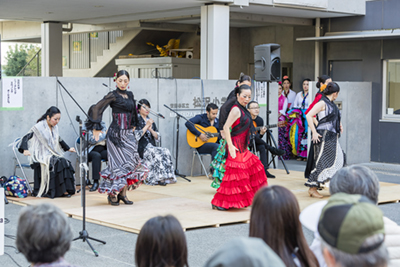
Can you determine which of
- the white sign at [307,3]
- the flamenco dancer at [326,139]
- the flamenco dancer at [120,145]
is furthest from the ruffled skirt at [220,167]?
the white sign at [307,3]

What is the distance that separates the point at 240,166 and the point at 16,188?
3063 millimetres

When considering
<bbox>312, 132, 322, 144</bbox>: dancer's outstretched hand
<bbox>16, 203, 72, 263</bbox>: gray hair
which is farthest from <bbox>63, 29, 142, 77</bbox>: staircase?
<bbox>16, 203, 72, 263</bbox>: gray hair

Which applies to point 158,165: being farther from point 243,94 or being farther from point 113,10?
point 113,10

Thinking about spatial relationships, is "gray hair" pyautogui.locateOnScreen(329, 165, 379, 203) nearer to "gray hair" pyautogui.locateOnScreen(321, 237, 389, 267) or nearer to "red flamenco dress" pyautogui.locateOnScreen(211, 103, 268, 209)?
"gray hair" pyautogui.locateOnScreen(321, 237, 389, 267)

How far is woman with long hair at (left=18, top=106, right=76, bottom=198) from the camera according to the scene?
303 inches

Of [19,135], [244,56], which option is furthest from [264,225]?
[244,56]

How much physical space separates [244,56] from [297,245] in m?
14.8

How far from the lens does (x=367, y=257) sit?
1672mm

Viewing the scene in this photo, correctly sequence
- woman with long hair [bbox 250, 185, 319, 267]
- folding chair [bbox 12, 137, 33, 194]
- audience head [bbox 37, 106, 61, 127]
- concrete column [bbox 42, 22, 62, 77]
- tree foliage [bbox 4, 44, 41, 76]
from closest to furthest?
woman with long hair [bbox 250, 185, 319, 267] → audience head [bbox 37, 106, 61, 127] → folding chair [bbox 12, 137, 33, 194] → concrete column [bbox 42, 22, 62, 77] → tree foliage [bbox 4, 44, 41, 76]

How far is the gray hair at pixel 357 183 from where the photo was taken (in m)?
2.61

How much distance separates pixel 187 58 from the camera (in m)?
15.7

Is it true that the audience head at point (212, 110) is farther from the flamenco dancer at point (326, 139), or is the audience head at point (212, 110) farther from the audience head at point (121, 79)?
the audience head at point (121, 79)

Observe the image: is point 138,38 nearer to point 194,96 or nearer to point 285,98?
point 285,98

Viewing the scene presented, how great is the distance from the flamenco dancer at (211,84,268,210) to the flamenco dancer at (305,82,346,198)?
1168 mm
